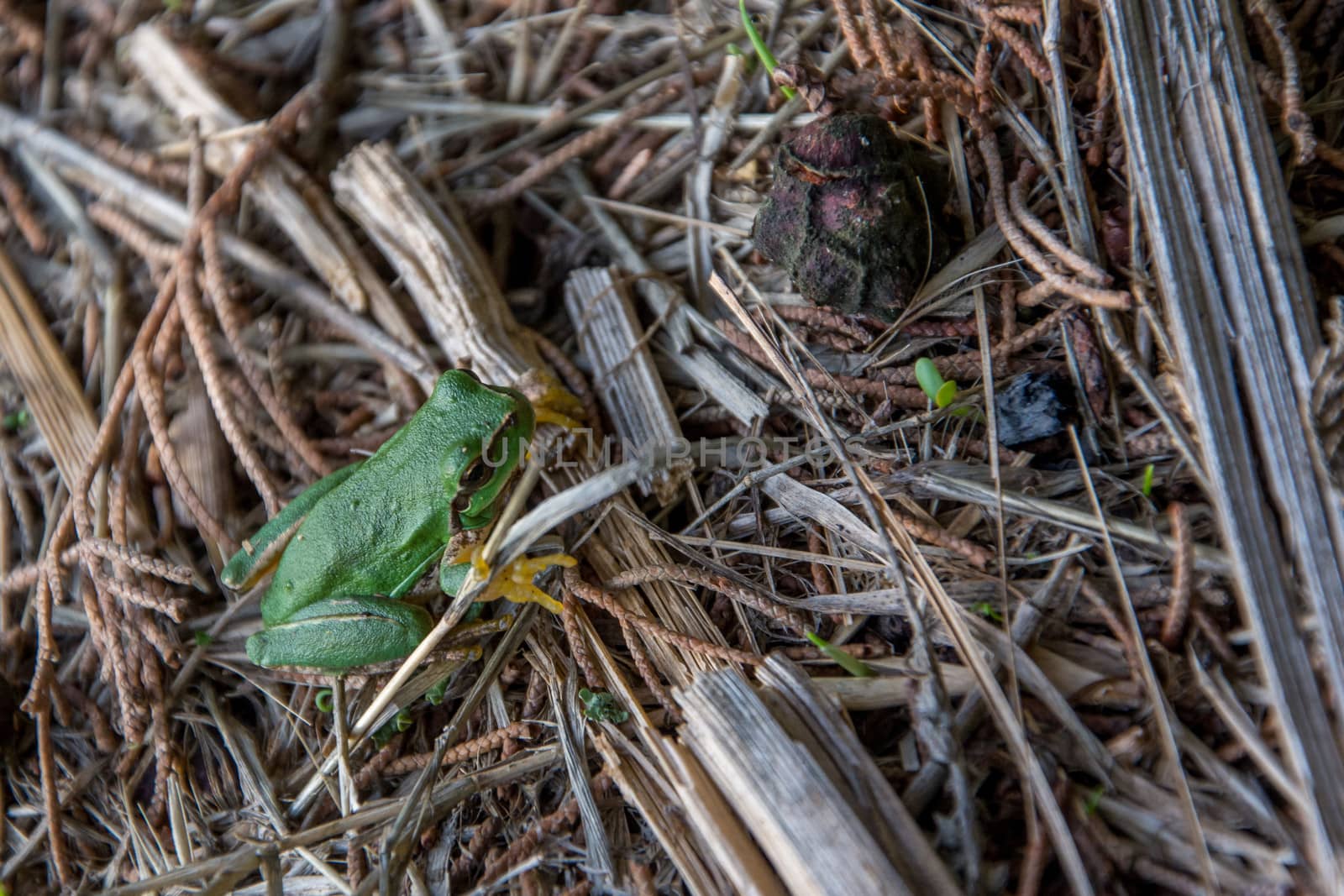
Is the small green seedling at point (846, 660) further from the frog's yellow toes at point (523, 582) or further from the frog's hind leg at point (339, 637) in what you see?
the frog's hind leg at point (339, 637)

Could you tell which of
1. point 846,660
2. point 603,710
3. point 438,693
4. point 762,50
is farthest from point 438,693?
point 762,50

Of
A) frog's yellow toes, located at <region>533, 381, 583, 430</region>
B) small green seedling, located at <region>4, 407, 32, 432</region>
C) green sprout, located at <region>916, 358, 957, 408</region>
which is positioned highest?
small green seedling, located at <region>4, 407, 32, 432</region>

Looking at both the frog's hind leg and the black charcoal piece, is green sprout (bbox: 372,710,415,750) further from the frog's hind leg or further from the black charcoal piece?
the black charcoal piece

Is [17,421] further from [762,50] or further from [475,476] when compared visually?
[762,50]

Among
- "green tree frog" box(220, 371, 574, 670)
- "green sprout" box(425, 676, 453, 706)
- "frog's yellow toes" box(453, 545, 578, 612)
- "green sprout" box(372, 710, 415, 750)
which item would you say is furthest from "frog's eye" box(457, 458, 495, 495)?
"green sprout" box(372, 710, 415, 750)

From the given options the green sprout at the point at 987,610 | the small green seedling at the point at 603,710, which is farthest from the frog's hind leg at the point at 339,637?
the green sprout at the point at 987,610

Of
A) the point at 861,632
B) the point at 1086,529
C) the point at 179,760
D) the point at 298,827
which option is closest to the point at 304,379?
the point at 179,760

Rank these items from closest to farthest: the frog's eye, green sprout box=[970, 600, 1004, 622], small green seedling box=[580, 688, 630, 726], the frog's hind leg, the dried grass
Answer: the dried grass < green sprout box=[970, 600, 1004, 622] < small green seedling box=[580, 688, 630, 726] < the frog's hind leg < the frog's eye

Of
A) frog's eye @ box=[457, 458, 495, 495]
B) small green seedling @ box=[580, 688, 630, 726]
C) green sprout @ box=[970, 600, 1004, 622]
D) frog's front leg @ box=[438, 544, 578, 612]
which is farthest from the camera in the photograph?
frog's eye @ box=[457, 458, 495, 495]
